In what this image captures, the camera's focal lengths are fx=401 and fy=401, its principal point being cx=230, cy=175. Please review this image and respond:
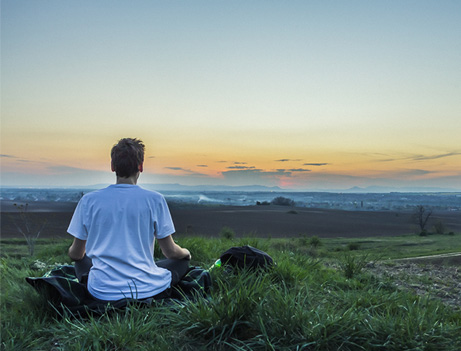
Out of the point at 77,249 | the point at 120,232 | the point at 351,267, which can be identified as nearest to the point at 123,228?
the point at 120,232

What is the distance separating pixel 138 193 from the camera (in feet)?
10.9

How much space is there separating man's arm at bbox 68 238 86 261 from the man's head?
0.70 m

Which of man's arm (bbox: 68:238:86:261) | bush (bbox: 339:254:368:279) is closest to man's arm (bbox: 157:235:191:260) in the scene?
man's arm (bbox: 68:238:86:261)

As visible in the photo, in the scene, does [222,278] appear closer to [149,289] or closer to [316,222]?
[149,289]

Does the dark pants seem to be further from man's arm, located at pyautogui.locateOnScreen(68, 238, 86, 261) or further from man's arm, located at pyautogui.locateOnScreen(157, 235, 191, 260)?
man's arm, located at pyautogui.locateOnScreen(157, 235, 191, 260)

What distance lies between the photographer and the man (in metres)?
3.28

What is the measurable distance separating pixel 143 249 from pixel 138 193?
48cm

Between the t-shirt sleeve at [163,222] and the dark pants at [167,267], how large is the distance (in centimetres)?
55

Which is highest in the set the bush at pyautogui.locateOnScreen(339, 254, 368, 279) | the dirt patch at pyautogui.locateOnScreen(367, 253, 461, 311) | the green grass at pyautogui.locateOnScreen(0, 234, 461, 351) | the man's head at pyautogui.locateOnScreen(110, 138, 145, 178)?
the man's head at pyautogui.locateOnScreen(110, 138, 145, 178)

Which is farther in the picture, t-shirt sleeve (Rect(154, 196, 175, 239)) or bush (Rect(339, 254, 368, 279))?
bush (Rect(339, 254, 368, 279))

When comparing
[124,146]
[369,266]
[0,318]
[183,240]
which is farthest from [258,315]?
[369,266]

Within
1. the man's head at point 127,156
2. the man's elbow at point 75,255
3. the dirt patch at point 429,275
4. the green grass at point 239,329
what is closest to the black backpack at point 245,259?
the green grass at point 239,329

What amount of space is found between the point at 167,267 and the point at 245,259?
43.8 inches

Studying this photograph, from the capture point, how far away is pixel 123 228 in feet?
10.8
